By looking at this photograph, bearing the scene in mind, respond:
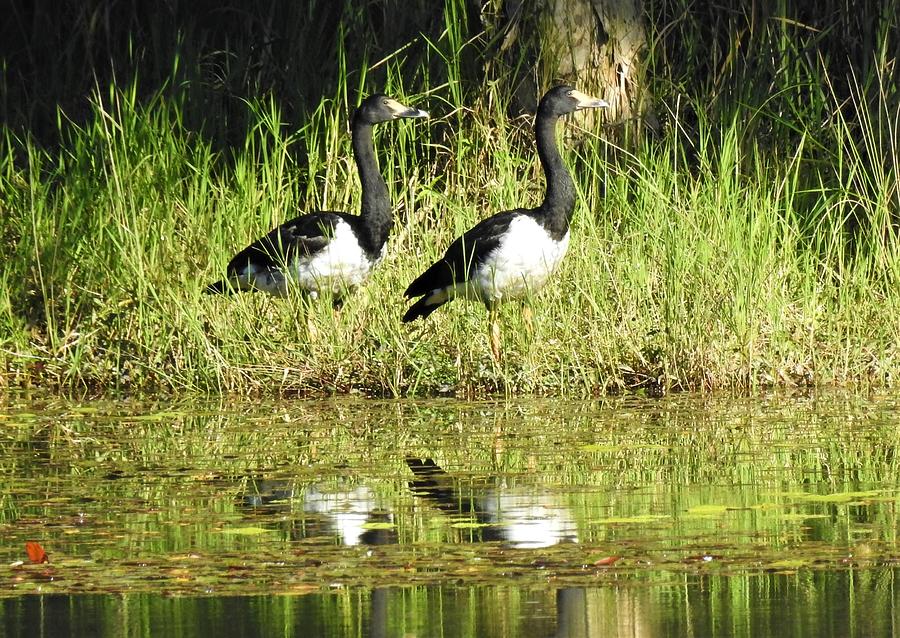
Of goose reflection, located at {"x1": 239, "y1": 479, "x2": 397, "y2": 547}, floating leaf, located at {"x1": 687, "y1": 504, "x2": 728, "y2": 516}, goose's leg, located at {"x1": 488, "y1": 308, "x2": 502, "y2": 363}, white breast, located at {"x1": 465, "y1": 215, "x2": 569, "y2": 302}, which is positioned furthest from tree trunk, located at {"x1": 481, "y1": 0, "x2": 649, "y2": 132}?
floating leaf, located at {"x1": 687, "y1": 504, "x2": 728, "y2": 516}

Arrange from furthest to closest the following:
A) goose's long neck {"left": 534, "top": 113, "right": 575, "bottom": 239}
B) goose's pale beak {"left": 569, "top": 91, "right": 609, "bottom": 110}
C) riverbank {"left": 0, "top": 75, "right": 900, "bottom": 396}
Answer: goose's pale beak {"left": 569, "top": 91, "right": 609, "bottom": 110}, goose's long neck {"left": 534, "top": 113, "right": 575, "bottom": 239}, riverbank {"left": 0, "top": 75, "right": 900, "bottom": 396}

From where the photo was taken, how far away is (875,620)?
367 centimetres

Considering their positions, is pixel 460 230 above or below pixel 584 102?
below

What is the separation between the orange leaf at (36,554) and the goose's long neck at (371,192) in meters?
4.62

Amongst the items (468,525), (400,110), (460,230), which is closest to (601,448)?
(468,525)

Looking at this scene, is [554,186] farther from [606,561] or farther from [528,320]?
[606,561]

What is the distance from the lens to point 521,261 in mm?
8477

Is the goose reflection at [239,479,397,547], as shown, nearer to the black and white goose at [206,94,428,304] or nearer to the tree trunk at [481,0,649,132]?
the black and white goose at [206,94,428,304]

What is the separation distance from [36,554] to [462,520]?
120 centimetres

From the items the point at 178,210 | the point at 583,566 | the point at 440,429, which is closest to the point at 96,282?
the point at 178,210

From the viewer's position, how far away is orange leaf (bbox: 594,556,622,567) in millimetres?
4305

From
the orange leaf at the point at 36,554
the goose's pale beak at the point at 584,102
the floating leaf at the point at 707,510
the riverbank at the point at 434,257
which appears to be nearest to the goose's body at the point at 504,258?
the riverbank at the point at 434,257

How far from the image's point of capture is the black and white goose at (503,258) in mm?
8500

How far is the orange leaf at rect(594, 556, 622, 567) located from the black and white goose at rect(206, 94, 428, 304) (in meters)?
4.45
